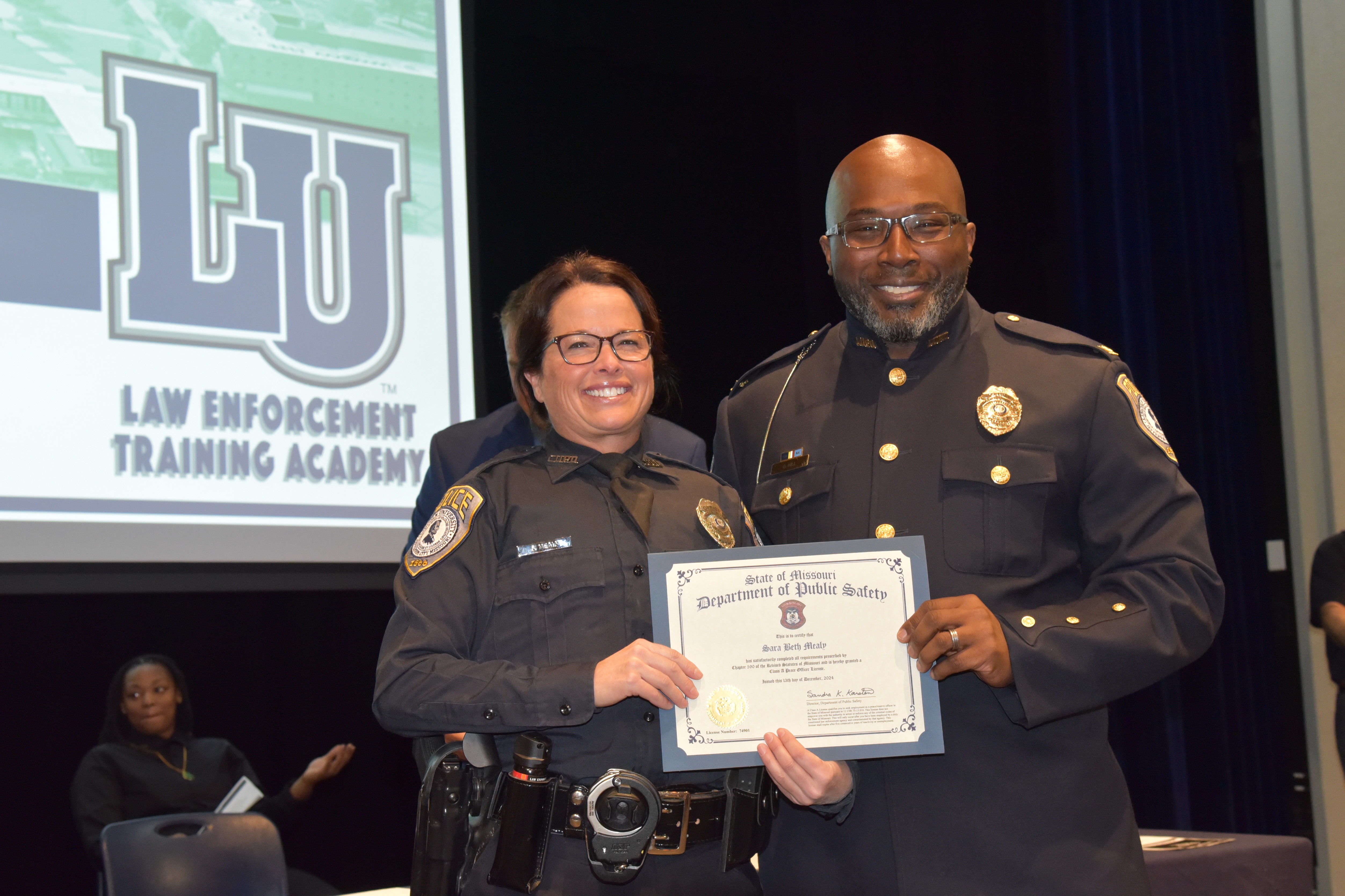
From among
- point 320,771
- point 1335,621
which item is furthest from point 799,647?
point 320,771

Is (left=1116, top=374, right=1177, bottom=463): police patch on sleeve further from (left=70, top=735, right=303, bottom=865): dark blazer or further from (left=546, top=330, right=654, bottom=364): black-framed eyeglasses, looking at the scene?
(left=70, top=735, right=303, bottom=865): dark blazer

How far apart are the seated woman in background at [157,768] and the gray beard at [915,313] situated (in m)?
3.25

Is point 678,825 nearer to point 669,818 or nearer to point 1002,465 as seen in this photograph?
point 669,818

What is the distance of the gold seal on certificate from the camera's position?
1546 mm

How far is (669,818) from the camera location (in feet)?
5.05

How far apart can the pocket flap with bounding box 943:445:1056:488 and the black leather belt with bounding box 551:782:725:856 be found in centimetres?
58

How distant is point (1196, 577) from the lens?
1599 mm

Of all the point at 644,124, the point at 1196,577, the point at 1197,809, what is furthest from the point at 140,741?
the point at 1197,809

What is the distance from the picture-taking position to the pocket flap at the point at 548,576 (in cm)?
164

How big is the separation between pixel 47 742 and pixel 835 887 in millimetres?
3697

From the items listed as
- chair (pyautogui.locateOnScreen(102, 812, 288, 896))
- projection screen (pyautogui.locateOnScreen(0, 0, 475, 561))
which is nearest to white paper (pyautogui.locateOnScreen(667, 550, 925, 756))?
chair (pyautogui.locateOnScreen(102, 812, 288, 896))

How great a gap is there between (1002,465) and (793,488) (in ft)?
1.04

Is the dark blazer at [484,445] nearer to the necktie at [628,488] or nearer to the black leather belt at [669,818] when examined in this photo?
the necktie at [628,488]

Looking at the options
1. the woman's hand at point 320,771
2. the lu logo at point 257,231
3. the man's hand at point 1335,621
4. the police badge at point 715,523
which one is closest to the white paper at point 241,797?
the woman's hand at point 320,771
